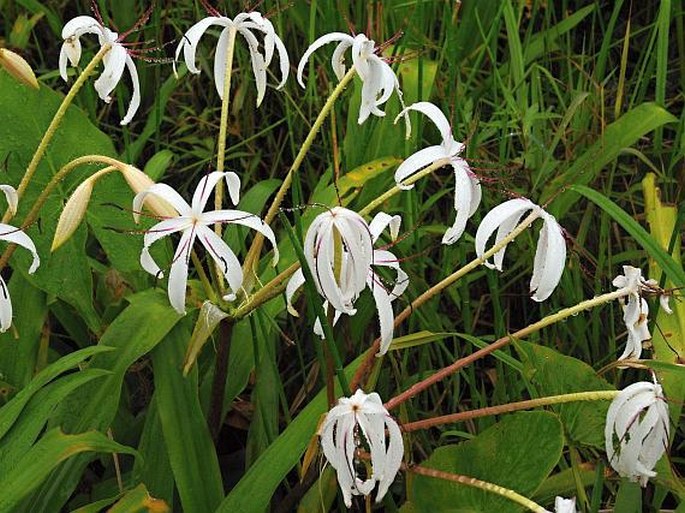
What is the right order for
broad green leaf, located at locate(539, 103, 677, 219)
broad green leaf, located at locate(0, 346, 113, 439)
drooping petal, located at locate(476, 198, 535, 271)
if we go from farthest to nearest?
broad green leaf, located at locate(539, 103, 677, 219), broad green leaf, located at locate(0, 346, 113, 439), drooping petal, located at locate(476, 198, 535, 271)

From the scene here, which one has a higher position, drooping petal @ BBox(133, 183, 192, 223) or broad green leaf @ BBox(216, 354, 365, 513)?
drooping petal @ BBox(133, 183, 192, 223)

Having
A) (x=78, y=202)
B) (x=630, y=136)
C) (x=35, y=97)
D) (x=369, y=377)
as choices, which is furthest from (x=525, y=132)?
(x=78, y=202)

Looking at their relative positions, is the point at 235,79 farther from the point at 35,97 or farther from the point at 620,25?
the point at 620,25

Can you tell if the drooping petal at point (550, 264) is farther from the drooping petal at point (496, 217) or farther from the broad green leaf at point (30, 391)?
the broad green leaf at point (30, 391)

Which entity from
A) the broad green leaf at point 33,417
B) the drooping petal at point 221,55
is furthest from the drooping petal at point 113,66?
the broad green leaf at point 33,417

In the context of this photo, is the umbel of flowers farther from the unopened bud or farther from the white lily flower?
the unopened bud

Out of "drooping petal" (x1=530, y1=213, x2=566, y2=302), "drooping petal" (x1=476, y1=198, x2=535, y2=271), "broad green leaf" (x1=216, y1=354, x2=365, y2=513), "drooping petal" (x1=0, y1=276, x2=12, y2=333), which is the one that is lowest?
"broad green leaf" (x1=216, y1=354, x2=365, y2=513)

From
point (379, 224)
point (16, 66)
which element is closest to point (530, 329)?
point (379, 224)

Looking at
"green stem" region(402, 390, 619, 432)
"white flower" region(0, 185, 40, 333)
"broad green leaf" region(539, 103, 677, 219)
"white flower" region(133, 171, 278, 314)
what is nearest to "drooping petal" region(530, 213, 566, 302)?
"green stem" region(402, 390, 619, 432)

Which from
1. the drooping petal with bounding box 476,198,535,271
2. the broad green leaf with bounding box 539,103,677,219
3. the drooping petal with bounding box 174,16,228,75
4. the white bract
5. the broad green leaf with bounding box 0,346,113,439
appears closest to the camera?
the white bract
